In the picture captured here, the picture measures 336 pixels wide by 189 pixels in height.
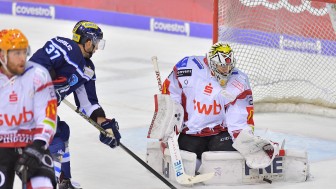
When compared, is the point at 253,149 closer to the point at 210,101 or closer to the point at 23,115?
the point at 210,101

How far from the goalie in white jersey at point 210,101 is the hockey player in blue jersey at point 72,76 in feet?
2.57

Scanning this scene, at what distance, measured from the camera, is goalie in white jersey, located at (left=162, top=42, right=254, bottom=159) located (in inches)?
275

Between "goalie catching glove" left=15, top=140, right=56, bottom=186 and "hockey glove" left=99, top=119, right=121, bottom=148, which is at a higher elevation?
"goalie catching glove" left=15, top=140, right=56, bottom=186

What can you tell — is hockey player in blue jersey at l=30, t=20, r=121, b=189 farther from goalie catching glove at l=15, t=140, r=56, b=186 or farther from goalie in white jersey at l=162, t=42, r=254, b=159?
goalie catching glove at l=15, t=140, r=56, b=186

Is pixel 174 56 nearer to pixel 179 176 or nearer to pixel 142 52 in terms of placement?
pixel 142 52

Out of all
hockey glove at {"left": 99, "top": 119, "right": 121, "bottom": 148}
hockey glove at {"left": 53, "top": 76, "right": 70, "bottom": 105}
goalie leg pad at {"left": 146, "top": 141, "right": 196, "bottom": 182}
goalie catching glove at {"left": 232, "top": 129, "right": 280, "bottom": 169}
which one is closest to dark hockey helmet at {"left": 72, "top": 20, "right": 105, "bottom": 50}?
hockey glove at {"left": 53, "top": 76, "right": 70, "bottom": 105}

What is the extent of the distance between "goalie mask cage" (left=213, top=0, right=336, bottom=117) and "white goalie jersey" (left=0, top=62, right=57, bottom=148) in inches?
173

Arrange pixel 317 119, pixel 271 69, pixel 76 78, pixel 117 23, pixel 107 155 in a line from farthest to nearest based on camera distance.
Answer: pixel 117 23, pixel 271 69, pixel 317 119, pixel 107 155, pixel 76 78

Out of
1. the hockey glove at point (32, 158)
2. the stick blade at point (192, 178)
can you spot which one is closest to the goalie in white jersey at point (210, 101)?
the stick blade at point (192, 178)

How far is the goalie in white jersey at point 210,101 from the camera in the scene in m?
6.99

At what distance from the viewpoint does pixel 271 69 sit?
989 centimetres

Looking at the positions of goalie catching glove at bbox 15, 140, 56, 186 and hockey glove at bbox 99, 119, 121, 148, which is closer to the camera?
goalie catching glove at bbox 15, 140, 56, 186

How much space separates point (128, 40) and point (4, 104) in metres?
8.69

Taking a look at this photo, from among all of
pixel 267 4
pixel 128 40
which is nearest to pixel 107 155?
pixel 267 4
